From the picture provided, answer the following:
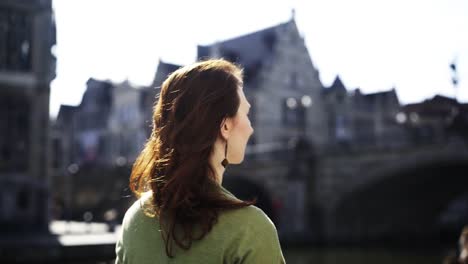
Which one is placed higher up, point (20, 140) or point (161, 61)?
point (161, 61)

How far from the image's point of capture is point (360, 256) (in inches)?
834

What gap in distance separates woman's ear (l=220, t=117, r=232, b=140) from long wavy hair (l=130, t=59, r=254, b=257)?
1 cm

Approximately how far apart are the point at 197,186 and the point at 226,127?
17cm

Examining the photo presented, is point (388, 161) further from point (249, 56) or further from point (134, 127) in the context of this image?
point (134, 127)

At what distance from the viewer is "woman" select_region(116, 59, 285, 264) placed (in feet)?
4.44

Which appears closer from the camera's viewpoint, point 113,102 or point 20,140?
point 20,140

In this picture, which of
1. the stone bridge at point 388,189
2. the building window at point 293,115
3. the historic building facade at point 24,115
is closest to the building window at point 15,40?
the historic building facade at point 24,115

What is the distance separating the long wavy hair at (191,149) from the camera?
1.41 m

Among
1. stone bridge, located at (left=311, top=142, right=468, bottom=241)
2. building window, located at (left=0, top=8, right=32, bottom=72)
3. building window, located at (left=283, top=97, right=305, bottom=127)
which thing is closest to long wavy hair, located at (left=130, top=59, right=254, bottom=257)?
building window, located at (left=0, top=8, right=32, bottom=72)

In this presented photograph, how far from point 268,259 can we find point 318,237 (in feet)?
81.1

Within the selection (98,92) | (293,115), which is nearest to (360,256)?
(293,115)

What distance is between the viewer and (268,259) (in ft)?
4.33

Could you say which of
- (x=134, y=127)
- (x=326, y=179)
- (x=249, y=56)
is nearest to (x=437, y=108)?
(x=326, y=179)

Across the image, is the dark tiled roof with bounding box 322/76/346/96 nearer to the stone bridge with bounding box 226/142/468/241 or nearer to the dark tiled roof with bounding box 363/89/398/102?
the dark tiled roof with bounding box 363/89/398/102
